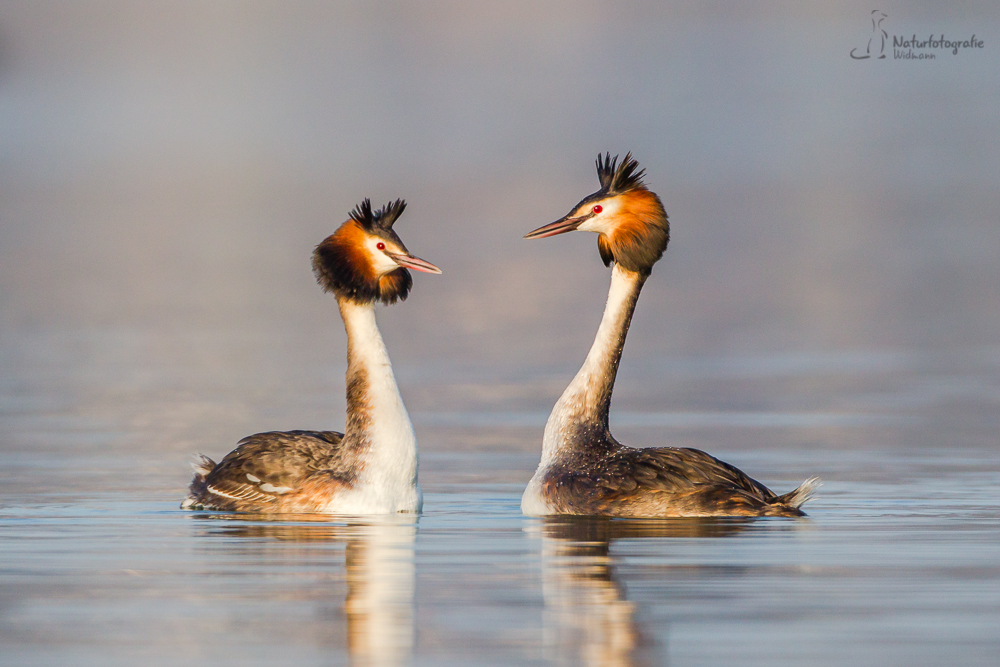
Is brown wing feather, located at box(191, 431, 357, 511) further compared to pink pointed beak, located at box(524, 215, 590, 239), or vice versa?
pink pointed beak, located at box(524, 215, 590, 239)

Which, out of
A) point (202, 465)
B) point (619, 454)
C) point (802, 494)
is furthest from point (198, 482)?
point (802, 494)

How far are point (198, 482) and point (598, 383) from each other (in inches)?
103

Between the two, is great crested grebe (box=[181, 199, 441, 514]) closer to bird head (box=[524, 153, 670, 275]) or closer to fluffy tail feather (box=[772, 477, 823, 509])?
bird head (box=[524, 153, 670, 275])

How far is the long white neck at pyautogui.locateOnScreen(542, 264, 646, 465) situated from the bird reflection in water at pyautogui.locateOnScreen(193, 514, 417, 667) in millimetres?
1351

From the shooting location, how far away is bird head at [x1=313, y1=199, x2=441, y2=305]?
44.7 ft

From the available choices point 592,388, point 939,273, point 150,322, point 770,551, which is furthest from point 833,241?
point 770,551

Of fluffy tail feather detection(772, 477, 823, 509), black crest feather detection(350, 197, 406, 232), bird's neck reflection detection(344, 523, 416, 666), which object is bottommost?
bird's neck reflection detection(344, 523, 416, 666)

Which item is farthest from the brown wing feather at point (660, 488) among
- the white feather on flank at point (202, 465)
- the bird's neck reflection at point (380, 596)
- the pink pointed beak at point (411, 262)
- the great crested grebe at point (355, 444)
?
the white feather on flank at point (202, 465)

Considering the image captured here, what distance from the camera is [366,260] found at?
13.7 meters

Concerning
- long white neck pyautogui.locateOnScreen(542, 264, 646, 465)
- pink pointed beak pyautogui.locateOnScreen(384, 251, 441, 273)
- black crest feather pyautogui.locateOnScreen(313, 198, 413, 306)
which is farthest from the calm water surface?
pink pointed beak pyautogui.locateOnScreen(384, 251, 441, 273)

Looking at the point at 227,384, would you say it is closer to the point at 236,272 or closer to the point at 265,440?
the point at 265,440

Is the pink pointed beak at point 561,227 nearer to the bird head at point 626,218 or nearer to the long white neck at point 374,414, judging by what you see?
the bird head at point 626,218

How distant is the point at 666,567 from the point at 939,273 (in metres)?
22.0

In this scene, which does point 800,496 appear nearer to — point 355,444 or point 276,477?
point 355,444
